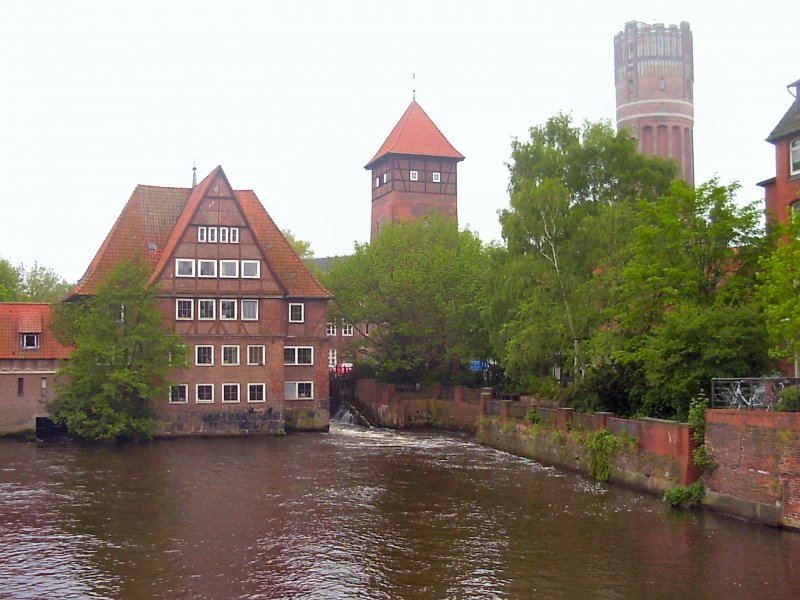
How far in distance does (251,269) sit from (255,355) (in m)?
4.49

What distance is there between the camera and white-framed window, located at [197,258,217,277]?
4988 cm

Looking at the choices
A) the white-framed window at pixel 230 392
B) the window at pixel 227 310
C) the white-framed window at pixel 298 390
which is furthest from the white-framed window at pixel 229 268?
the white-framed window at pixel 298 390

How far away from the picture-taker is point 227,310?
50375mm

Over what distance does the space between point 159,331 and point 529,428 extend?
18.5 m

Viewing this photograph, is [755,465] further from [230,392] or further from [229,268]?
[229,268]

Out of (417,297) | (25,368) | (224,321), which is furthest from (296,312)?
(25,368)

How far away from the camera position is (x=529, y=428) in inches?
1587

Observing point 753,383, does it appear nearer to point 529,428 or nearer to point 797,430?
point 797,430

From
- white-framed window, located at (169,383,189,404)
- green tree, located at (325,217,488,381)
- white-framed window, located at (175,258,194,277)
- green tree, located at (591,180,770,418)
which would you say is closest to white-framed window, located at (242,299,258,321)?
white-framed window, located at (175,258,194,277)

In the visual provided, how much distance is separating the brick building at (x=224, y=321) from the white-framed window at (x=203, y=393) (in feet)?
0.17

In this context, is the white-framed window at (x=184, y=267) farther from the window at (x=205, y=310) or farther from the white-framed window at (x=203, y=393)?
the white-framed window at (x=203, y=393)

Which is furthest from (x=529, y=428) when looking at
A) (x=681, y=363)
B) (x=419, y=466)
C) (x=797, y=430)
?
(x=797, y=430)

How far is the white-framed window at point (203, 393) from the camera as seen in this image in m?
49.1

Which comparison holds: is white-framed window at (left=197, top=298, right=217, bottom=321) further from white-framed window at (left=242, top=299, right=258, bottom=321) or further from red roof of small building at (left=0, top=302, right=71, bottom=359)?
red roof of small building at (left=0, top=302, right=71, bottom=359)
